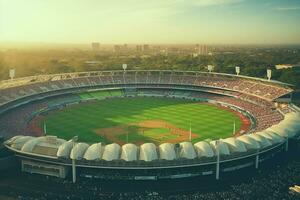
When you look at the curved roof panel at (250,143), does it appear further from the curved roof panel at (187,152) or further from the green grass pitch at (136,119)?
the green grass pitch at (136,119)

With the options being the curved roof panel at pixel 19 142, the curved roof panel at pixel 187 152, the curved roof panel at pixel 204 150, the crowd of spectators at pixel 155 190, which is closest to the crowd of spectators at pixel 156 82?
the curved roof panel at pixel 19 142

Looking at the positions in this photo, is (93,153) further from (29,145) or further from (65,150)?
(29,145)

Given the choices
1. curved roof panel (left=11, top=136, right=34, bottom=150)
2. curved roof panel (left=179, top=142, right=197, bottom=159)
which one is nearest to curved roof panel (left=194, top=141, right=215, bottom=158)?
curved roof panel (left=179, top=142, right=197, bottom=159)

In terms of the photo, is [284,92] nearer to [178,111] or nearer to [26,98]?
[178,111]

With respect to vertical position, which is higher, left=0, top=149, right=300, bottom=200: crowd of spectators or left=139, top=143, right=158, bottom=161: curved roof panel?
left=139, top=143, right=158, bottom=161: curved roof panel

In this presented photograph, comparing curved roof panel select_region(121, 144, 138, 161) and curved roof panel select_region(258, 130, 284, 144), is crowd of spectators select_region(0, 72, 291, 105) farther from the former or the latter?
curved roof panel select_region(121, 144, 138, 161)
